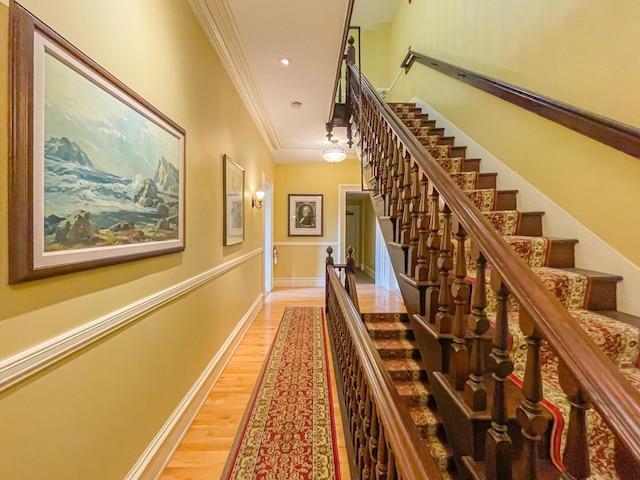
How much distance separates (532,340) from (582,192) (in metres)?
1.60

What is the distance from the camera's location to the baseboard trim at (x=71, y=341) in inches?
29.7

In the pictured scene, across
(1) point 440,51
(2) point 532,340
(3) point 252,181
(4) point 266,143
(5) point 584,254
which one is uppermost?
(1) point 440,51

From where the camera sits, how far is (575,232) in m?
1.79

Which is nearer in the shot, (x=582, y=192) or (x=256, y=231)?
(x=582, y=192)

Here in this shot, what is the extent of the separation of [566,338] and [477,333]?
36cm

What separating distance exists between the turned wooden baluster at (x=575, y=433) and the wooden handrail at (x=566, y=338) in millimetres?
28

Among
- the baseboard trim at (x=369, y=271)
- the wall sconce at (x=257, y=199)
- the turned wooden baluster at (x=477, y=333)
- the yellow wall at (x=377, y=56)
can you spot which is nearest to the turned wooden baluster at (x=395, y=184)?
the turned wooden baluster at (x=477, y=333)

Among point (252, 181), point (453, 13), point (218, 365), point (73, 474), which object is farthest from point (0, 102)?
point (453, 13)

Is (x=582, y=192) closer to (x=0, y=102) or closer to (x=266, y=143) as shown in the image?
(x=0, y=102)

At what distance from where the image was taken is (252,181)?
3961 millimetres

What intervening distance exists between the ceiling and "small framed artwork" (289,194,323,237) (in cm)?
196

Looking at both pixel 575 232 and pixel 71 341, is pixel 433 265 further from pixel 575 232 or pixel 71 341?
pixel 71 341

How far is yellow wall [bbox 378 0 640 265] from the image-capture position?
1509 millimetres

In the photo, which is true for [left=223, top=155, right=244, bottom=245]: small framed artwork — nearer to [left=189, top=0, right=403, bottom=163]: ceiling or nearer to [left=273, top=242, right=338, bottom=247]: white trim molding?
[left=189, top=0, right=403, bottom=163]: ceiling
